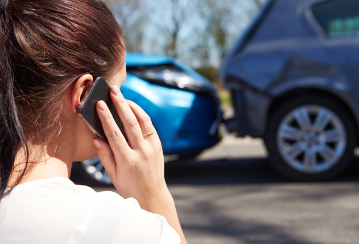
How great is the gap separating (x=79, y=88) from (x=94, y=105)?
0.18 ft

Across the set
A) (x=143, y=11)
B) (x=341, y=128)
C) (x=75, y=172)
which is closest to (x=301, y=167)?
(x=341, y=128)

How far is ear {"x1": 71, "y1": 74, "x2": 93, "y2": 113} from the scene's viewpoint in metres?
0.88

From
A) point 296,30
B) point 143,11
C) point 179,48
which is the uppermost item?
point 296,30

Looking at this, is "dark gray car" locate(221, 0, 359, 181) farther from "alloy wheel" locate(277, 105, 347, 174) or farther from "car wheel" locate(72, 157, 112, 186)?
"car wheel" locate(72, 157, 112, 186)

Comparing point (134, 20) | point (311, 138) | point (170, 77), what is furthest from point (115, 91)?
point (134, 20)

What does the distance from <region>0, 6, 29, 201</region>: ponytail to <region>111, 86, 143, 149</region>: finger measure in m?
0.24

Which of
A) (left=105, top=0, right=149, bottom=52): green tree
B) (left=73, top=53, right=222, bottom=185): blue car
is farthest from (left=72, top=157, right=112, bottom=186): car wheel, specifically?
(left=105, top=0, right=149, bottom=52): green tree

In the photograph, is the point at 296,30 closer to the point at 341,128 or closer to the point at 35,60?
the point at 341,128

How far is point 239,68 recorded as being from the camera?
3709 mm

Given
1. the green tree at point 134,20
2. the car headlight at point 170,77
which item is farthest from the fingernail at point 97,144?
the green tree at point 134,20

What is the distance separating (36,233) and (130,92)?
2.85 m

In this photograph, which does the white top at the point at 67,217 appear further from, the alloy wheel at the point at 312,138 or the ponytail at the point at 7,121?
the alloy wheel at the point at 312,138

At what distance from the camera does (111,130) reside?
0.92 meters

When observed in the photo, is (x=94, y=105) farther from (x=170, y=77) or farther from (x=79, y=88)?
(x=170, y=77)
